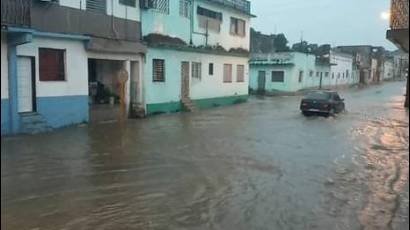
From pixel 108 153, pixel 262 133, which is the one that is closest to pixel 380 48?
pixel 262 133

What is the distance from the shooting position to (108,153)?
1398cm

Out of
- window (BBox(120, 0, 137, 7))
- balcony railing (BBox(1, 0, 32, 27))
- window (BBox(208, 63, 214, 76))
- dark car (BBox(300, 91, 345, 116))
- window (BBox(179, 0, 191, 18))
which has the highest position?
window (BBox(179, 0, 191, 18))

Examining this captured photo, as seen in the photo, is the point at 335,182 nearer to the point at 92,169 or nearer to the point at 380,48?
the point at 92,169

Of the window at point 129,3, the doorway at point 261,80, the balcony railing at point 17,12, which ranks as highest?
the window at point 129,3

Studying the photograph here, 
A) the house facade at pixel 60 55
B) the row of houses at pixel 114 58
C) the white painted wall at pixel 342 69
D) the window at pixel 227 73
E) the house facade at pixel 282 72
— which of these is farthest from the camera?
the white painted wall at pixel 342 69

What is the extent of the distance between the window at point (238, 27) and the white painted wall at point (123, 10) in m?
12.3

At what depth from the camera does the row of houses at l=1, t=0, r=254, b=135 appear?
17.2 metres

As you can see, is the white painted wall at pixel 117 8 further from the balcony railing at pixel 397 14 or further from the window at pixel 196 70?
the balcony railing at pixel 397 14

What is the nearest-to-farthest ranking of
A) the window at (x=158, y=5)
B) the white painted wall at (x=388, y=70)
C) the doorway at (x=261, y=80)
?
the window at (x=158, y=5), the doorway at (x=261, y=80), the white painted wall at (x=388, y=70)

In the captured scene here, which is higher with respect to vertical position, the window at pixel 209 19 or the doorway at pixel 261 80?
the window at pixel 209 19

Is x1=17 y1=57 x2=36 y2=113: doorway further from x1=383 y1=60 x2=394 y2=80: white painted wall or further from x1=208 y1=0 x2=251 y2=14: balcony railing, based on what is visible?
x1=383 y1=60 x2=394 y2=80: white painted wall

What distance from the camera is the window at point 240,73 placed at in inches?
1435

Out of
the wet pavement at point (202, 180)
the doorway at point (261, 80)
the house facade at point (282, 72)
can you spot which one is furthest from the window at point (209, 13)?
the doorway at point (261, 80)

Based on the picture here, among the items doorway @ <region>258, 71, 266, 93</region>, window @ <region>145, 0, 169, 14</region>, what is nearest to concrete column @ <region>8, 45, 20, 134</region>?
window @ <region>145, 0, 169, 14</region>
